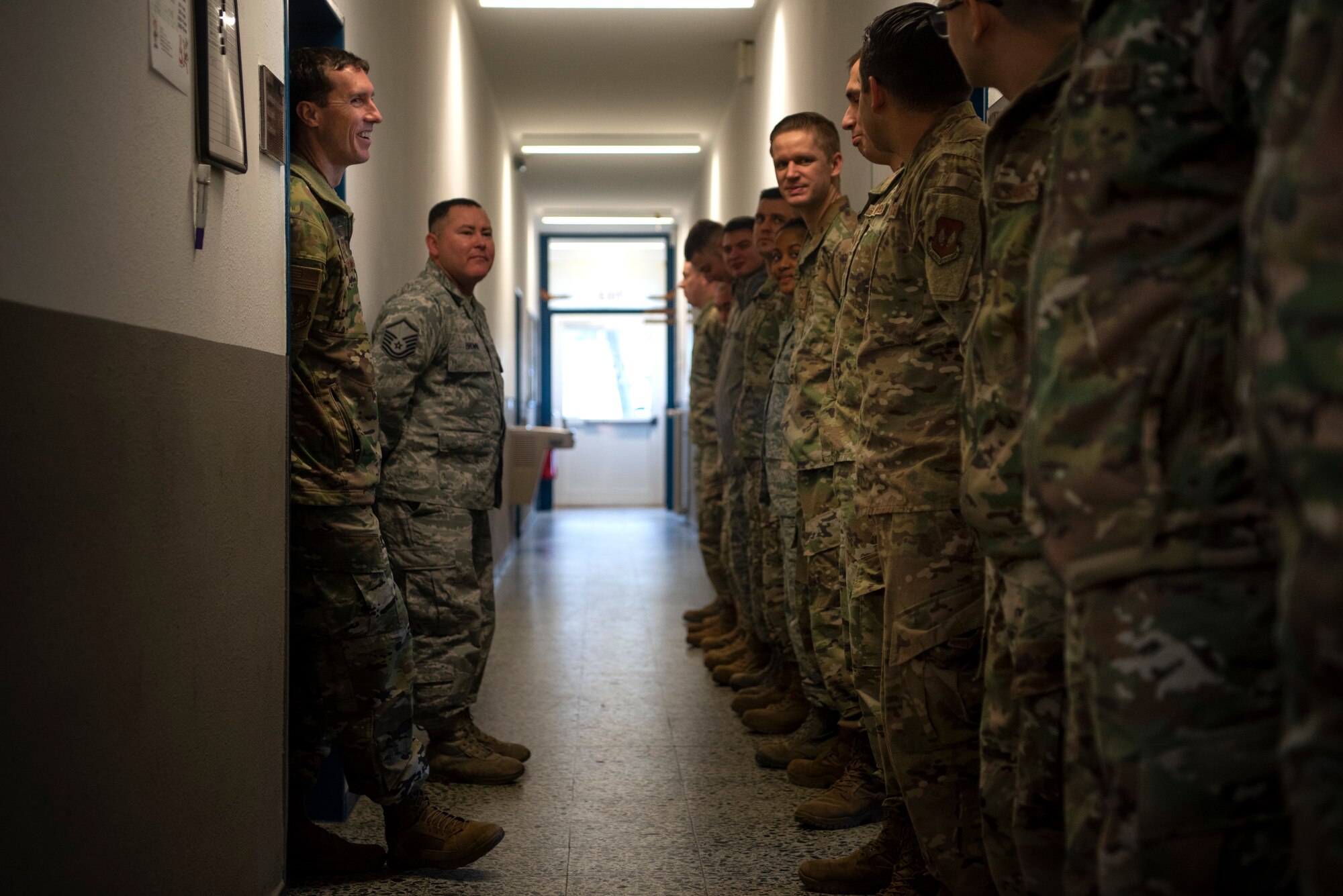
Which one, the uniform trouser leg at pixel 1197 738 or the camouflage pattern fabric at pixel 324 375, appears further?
the camouflage pattern fabric at pixel 324 375

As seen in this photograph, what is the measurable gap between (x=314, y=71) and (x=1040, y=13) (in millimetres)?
1640

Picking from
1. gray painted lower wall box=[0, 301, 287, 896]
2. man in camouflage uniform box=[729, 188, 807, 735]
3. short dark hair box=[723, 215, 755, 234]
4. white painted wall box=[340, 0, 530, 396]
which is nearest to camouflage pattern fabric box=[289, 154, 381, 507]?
gray painted lower wall box=[0, 301, 287, 896]

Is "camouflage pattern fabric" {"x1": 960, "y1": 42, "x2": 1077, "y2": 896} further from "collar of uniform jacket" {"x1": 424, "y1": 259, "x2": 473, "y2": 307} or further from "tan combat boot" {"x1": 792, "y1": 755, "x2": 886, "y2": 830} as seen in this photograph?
"collar of uniform jacket" {"x1": 424, "y1": 259, "x2": 473, "y2": 307}

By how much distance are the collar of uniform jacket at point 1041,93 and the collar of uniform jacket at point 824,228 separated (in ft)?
5.33

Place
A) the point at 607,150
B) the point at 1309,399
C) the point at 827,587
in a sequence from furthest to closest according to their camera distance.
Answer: the point at 607,150, the point at 827,587, the point at 1309,399

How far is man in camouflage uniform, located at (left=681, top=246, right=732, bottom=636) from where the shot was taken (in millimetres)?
4992

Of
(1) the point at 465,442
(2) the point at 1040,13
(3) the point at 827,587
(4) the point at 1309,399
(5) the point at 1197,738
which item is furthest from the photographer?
(1) the point at 465,442

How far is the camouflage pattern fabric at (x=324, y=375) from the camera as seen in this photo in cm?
214

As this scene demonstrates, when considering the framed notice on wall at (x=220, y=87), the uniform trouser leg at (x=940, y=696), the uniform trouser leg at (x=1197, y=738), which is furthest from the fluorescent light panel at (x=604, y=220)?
the uniform trouser leg at (x=1197, y=738)

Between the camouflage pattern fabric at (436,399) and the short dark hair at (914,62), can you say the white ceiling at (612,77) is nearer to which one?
the camouflage pattern fabric at (436,399)

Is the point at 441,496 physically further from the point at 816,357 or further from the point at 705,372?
the point at 705,372

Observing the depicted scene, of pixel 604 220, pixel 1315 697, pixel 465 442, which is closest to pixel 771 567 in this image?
pixel 465 442

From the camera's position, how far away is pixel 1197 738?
87cm

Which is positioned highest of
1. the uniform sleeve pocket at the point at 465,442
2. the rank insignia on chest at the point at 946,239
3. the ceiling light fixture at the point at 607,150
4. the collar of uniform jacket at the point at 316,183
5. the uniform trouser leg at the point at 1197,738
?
the ceiling light fixture at the point at 607,150
